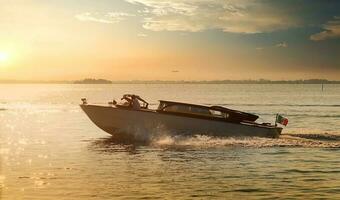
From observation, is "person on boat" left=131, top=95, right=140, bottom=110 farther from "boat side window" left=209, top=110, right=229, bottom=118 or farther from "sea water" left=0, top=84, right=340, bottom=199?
"boat side window" left=209, top=110, right=229, bottom=118

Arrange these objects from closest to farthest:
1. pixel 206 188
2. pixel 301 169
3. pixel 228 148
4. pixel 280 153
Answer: pixel 206 188 → pixel 301 169 → pixel 280 153 → pixel 228 148

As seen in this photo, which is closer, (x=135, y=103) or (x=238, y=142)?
(x=238, y=142)

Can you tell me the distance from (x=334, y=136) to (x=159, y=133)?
14028 millimetres

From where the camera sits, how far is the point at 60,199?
18.3 metres

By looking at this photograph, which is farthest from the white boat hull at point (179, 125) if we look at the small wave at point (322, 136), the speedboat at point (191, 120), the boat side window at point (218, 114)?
the small wave at point (322, 136)

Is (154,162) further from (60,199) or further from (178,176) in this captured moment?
(60,199)

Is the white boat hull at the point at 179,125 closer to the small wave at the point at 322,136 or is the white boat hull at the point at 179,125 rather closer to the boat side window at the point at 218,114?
the boat side window at the point at 218,114

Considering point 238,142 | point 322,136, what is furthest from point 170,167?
point 322,136

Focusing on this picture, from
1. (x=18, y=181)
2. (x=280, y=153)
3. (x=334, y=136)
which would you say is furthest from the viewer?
(x=334, y=136)

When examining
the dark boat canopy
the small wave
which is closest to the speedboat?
the dark boat canopy

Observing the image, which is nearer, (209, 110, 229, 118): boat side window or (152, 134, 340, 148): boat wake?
(152, 134, 340, 148): boat wake

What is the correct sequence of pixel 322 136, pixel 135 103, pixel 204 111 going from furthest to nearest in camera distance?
1. pixel 322 136
2. pixel 135 103
3. pixel 204 111

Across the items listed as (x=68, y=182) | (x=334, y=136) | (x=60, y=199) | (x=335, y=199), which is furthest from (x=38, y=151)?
(x=334, y=136)

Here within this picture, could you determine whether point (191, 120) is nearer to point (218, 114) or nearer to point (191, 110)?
point (191, 110)
